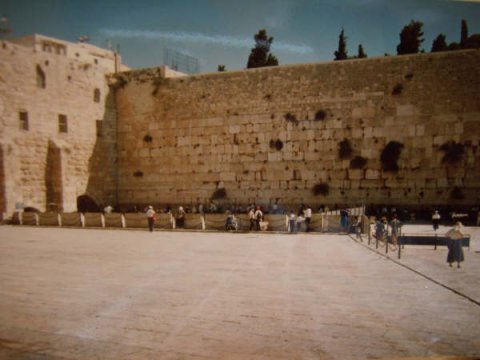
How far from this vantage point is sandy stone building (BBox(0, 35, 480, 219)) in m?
15.3

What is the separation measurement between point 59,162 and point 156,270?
41.2ft

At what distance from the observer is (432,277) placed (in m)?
6.09

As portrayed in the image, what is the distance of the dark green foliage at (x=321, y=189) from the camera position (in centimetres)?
1648

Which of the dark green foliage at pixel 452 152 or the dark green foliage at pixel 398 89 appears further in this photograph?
the dark green foliage at pixel 398 89

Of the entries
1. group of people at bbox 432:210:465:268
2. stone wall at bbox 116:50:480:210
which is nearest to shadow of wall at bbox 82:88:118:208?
stone wall at bbox 116:50:480:210

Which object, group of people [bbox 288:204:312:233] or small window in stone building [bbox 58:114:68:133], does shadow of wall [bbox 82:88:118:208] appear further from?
group of people [bbox 288:204:312:233]

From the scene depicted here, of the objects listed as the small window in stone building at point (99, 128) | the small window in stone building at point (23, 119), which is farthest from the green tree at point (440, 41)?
the small window in stone building at point (99, 128)

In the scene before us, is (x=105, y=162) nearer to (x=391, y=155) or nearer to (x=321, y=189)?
(x=321, y=189)

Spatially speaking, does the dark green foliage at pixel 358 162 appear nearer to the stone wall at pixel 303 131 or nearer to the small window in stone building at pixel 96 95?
the stone wall at pixel 303 131

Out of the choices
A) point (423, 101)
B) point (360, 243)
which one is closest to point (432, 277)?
point (360, 243)

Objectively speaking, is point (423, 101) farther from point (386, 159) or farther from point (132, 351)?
point (132, 351)

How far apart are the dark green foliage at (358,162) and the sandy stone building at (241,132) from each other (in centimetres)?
6

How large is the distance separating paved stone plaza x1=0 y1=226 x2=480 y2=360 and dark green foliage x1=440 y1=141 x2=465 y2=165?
7.81 m

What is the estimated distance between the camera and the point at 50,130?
1714cm
